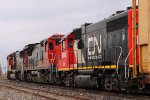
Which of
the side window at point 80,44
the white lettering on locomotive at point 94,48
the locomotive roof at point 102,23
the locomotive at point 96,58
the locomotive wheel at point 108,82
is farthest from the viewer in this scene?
the side window at point 80,44

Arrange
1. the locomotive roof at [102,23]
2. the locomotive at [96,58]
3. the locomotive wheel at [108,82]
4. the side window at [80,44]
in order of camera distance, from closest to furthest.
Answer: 1. the locomotive at [96,58]
2. the locomotive roof at [102,23]
3. the locomotive wheel at [108,82]
4. the side window at [80,44]

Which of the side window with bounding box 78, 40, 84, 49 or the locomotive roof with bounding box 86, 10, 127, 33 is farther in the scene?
the side window with bounding box 78, 40, 84, 49

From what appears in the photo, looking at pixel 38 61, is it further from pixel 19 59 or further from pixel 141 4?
pixel 141 4

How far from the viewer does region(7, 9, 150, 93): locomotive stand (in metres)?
14.1

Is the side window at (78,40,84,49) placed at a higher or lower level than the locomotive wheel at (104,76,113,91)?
higher

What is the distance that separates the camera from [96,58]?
58.6 feet

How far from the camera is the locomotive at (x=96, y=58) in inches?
555

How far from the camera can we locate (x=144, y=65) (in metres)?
12.1

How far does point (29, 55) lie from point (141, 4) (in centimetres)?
2241

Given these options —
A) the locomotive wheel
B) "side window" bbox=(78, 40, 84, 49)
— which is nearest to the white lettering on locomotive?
"side window" bbox=(78, 40, 84, 49)

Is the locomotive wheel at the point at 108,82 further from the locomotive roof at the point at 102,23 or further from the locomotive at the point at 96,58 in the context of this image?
the locomotive roof at the point at 102,23

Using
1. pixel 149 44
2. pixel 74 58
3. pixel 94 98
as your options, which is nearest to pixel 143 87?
pixel 149 44

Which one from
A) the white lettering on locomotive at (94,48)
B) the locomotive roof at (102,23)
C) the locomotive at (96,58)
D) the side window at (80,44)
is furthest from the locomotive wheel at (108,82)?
the side window at (80,44)

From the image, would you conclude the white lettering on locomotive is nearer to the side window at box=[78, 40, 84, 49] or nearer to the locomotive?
the locomotive
